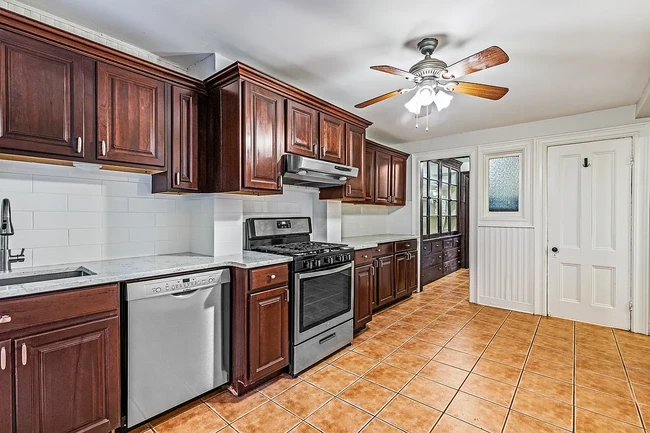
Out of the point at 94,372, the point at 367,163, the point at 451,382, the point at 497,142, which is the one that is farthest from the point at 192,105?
the point at 497,142

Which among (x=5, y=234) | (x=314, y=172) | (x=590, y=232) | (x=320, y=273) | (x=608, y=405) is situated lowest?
(x=608, y=405)

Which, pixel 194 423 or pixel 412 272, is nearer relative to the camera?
pixel 194 423

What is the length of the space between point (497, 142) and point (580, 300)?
7.19ft

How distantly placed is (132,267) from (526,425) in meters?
2.59

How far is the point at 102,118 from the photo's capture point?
195cm

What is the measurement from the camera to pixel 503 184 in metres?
4.29

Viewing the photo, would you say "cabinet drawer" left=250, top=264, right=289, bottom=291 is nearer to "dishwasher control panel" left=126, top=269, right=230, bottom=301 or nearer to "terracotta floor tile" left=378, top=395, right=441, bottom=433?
"dishwasher control panel" left=126, top=269, right=230, bottom=301

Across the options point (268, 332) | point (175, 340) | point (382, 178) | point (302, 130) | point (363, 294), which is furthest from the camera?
point (382, 178)

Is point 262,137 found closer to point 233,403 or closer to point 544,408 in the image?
point 233,403

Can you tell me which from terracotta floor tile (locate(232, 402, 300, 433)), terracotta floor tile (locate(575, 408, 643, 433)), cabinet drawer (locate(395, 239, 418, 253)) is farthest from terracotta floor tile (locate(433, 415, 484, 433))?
cabinet drawer (locate(395, 239, 418, 253))

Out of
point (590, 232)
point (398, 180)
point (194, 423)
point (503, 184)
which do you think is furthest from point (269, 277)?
point (590, 232)

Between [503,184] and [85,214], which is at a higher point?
[503,184]

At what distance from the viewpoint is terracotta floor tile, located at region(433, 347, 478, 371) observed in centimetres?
265

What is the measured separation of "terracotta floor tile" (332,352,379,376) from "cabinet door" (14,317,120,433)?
160 centimetres
